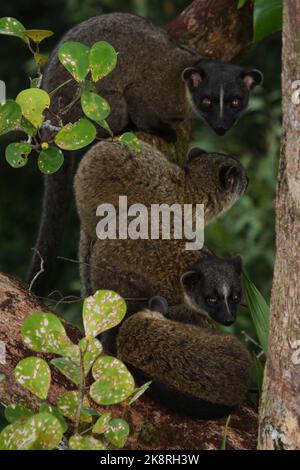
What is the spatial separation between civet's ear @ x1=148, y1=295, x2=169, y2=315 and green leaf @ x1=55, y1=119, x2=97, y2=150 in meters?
0.98

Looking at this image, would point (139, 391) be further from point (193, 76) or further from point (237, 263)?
point (193, 76)

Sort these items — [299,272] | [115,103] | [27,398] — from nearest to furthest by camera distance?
[299,272], [27,398], [115,103]

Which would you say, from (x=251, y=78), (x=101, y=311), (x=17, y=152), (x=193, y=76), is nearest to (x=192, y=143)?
(x=251, y=78)

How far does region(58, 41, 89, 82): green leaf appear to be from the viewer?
150 inches

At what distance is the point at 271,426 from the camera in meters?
3.48

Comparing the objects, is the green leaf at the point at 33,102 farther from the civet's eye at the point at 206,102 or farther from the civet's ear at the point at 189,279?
the civet's eye at the point at 206,102

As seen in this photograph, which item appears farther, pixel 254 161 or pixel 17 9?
pixel 17 9

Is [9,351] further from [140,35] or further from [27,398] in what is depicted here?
[140,35]

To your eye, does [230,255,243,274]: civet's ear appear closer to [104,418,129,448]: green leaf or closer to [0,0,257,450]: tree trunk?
[0,0,257,450]: tree trunk

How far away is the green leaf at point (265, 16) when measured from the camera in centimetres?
507

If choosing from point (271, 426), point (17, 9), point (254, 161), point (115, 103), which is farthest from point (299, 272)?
point (17, 9)

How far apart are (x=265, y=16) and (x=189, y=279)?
156 centimetres

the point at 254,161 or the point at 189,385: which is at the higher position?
the point at 254,161

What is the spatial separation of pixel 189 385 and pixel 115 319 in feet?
1.97
